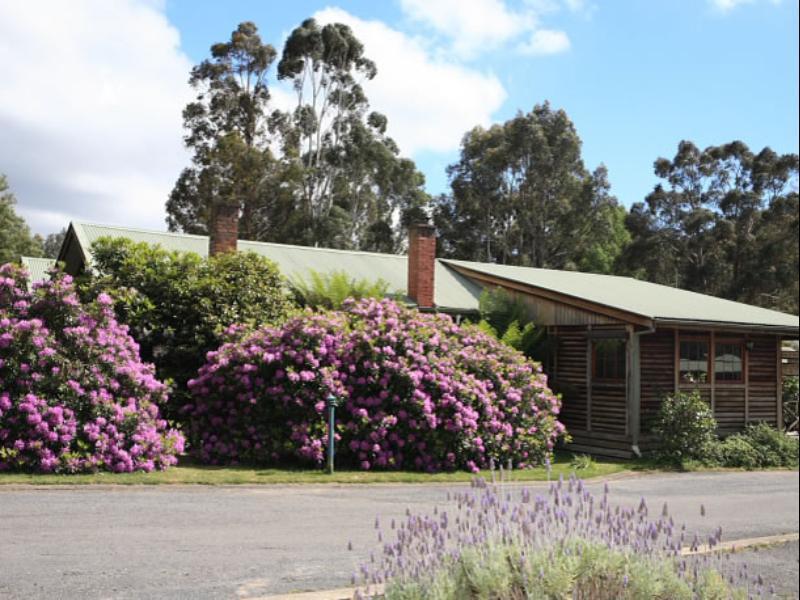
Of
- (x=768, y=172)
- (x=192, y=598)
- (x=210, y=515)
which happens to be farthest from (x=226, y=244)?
(x=768, y=172)

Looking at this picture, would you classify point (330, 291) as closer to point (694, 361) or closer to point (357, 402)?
point (357, 402)

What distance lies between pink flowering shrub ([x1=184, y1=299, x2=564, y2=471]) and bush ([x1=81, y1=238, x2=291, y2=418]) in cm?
111

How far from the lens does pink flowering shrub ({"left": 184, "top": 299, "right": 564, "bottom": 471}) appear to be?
12891 mm

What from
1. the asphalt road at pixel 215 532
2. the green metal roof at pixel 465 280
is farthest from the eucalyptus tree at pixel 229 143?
the asphalt road at pixel 215 532

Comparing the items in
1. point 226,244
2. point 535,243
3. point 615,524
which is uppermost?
point 535,243

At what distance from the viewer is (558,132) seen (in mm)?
45000

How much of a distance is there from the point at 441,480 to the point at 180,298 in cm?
626

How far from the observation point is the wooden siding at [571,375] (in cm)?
1831

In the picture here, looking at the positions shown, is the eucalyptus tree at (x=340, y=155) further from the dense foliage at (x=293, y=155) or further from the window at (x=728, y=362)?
the window at (x=728, y=362)

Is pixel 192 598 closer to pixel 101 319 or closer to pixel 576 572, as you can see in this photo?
pixel 576 572

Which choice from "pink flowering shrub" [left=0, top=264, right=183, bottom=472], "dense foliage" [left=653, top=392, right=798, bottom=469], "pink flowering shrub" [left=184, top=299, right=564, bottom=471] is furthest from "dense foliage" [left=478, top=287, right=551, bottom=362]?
"pink flowering shrub" [left=0, top=264, right=183, bottom=472]

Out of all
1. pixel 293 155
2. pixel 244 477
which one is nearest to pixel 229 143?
pixel 293 155

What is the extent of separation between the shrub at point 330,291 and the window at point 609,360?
518 cm

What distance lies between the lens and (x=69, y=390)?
11258 mm
